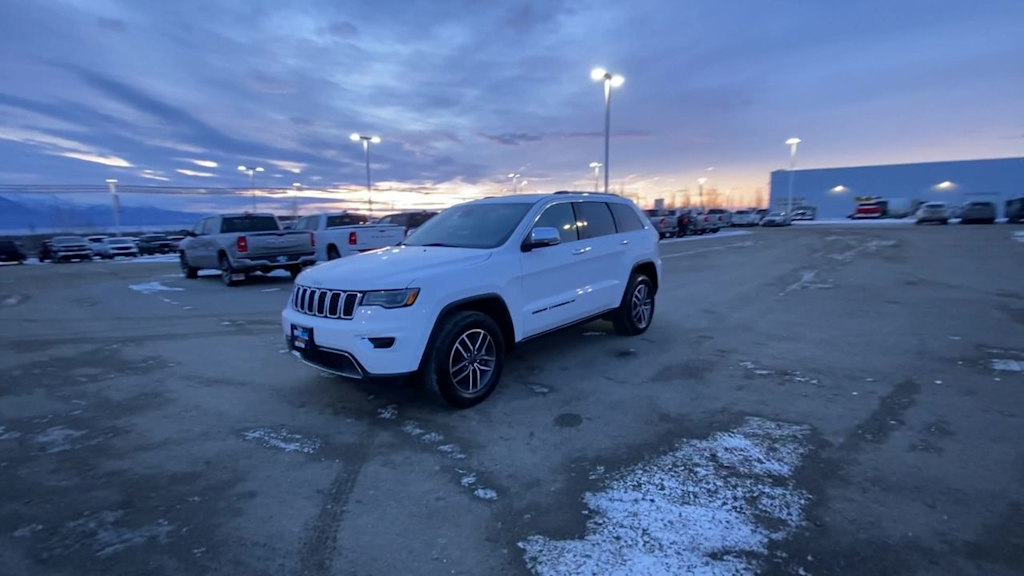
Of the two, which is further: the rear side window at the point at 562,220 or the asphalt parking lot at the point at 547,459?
the rear side window at the point at 562,220

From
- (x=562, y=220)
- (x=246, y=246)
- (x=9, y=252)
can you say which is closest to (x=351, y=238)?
(x=246, y=246)

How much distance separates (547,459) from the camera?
12.0 ft

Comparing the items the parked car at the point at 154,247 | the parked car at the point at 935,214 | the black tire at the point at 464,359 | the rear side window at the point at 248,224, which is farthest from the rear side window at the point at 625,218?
the parked car at the point at 935,214

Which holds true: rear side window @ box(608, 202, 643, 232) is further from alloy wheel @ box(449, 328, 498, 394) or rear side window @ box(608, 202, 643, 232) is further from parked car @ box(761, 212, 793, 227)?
parked car @ box(761, 212, 793, 227)

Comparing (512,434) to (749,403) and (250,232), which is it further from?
(250,232)

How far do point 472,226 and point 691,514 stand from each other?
3.65 meters

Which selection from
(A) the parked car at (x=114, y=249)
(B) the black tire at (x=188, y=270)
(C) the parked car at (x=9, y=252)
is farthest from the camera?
(A) the parked car at (x=114, y=249)

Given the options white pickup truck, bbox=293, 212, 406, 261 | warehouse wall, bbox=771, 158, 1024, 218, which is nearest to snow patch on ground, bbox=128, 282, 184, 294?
white pickup truck, bbox=293, 212, 406, 261

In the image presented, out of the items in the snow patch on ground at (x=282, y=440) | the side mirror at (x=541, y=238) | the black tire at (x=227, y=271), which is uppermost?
the side mirror at (x=541, y=238)

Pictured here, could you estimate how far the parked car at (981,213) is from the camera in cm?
3966

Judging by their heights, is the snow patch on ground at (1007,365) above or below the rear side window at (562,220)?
below

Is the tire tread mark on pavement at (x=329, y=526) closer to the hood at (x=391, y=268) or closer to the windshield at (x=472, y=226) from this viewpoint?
the hood at (x=391, y=268)

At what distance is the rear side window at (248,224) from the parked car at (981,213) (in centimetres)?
4952

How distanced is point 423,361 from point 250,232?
11233 millimetres
